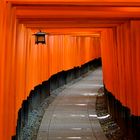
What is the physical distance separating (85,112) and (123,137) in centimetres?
463

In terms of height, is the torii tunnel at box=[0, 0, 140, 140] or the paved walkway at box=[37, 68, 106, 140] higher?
the torii tunnel at box=[0, 0, 140, 140]

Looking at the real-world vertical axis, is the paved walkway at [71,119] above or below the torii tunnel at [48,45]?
below

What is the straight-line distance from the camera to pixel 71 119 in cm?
1355

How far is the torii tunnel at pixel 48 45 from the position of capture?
6203 mm

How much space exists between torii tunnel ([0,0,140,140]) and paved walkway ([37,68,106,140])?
1.15 meters

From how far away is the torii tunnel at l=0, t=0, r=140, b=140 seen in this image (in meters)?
6.20

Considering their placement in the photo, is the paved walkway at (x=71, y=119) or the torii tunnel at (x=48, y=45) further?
the paved walkway at (x=71, y=119)

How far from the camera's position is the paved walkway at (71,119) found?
10.9 m

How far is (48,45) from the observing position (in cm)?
1748

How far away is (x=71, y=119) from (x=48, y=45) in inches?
200

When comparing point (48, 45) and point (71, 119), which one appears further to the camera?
point (48, 45)

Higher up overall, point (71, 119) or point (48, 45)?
point (48, 45)

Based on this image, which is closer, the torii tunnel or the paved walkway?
the torii tunnel

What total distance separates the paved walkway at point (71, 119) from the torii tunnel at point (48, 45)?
115 cm
